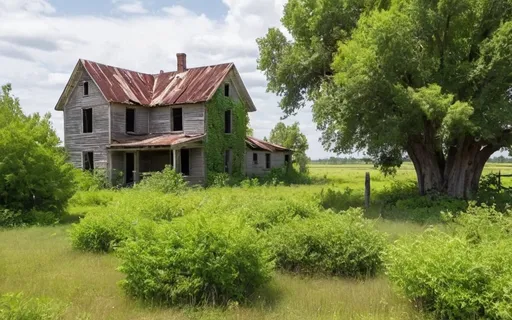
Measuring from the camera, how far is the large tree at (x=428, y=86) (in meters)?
15.4

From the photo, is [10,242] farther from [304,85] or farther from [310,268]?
[304,85]

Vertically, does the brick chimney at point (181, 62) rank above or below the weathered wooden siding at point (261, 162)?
above

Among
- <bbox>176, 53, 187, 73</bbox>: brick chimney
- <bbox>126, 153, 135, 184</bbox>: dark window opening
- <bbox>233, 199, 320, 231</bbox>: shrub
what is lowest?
<bbox>233, 199, 320, 231</bbox>: shrub

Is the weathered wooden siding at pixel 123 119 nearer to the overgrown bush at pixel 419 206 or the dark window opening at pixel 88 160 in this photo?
the dark window opening at pixel 88 160

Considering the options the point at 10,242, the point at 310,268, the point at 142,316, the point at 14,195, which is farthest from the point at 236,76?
the point at 142,316

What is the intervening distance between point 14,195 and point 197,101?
50.4ft

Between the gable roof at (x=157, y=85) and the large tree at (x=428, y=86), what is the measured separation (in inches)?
440

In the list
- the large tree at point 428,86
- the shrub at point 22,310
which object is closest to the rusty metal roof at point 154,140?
the large tree at point 428,86

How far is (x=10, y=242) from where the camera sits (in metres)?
11.8

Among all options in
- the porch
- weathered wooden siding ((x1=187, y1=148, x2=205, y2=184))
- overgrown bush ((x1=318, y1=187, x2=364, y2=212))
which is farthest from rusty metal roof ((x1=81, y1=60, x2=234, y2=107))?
overgrown bush ((x1=318, y1=187, x2=364, y2=212))

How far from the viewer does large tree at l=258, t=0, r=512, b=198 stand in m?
15.4

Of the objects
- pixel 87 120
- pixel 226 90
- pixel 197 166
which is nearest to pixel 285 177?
pixel 226 90

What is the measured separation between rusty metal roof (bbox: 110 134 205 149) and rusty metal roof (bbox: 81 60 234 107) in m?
2.18

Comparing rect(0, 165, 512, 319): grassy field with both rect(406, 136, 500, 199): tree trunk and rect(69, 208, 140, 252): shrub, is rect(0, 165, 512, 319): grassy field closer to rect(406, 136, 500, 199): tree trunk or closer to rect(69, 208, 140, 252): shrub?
rect(69, 208, 140, 252): shrub
